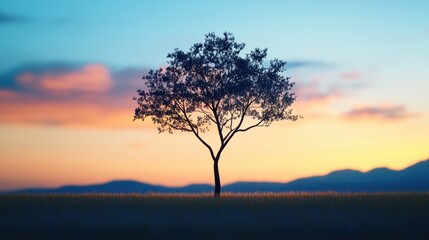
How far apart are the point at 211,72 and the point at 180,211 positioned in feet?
78.2

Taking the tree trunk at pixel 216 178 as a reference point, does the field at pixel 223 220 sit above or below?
below

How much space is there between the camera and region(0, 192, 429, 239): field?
2738 cm

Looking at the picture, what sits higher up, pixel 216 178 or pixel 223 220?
pixel 216 178

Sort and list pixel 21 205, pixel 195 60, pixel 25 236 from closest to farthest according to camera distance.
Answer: pixel 25 236, pixel 21 205, pixel 195 60

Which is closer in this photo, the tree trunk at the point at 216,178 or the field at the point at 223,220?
the field at the point at 223,220

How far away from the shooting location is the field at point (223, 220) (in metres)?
27.4

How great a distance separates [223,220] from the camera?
3117 cm

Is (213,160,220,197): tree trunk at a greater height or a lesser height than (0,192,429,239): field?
greater

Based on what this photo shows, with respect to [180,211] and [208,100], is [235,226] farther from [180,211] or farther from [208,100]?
[208,100]

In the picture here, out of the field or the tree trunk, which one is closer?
the field

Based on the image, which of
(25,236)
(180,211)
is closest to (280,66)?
(180,211)

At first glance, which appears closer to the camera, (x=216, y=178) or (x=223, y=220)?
(x=223, y=220)

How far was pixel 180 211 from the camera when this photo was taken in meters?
37.0

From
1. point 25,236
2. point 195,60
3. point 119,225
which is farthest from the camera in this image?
point 195,60
